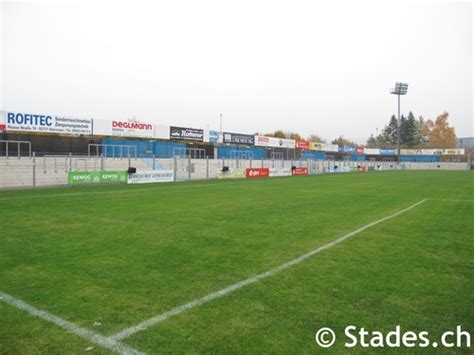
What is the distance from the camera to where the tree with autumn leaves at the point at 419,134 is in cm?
10275

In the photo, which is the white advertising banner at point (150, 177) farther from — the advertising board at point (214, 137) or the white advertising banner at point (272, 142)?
the white advertising banner at point (272, 142)

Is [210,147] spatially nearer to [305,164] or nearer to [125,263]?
[305,164]

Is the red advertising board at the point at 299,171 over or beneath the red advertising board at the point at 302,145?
beneath

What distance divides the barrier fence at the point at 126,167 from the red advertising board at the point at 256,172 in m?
0.21

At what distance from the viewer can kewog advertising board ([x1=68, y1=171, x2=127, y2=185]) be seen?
24.0m

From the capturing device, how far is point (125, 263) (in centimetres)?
614

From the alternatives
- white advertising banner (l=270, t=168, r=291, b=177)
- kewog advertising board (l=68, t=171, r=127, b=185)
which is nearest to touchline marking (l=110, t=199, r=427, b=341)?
kewog advertising board (l=68, t=171, r=127, b=185)

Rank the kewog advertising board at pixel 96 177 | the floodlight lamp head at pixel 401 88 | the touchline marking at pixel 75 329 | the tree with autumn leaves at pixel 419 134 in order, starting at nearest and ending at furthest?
1. the touchline marking at pixel 75 329
2. the kewog advertising board at pixel 96 177
3. the floodlight lamp head at pixel 401 88
4. the tree with autumn leaves at pixel 419 134

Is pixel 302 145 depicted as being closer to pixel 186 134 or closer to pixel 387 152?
pixel 186 134

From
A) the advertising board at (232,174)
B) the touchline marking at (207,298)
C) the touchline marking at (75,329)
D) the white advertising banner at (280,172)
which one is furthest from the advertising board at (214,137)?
the touchline marking at (75,329)

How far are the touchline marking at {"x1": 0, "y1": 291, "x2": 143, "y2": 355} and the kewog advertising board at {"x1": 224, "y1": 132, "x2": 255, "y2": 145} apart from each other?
43782 mm

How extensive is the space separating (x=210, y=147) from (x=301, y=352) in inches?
1884

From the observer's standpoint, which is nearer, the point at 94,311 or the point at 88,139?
the point at 94,311

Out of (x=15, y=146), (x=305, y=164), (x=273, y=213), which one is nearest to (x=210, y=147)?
(x=305, y=164)
